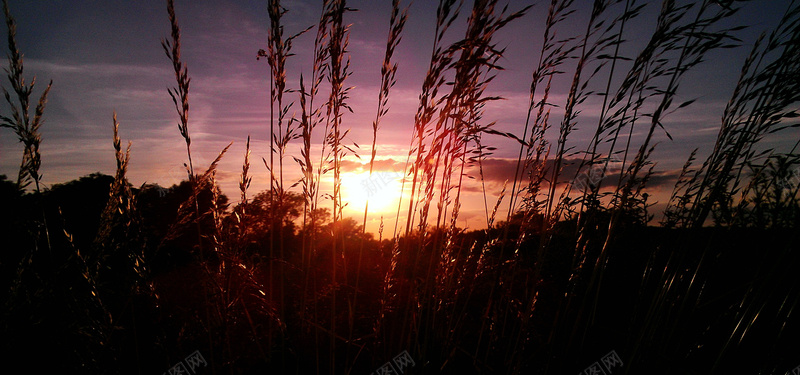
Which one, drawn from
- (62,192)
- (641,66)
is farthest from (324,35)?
(62,192)

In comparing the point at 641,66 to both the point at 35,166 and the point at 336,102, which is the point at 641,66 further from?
the point at 35,166

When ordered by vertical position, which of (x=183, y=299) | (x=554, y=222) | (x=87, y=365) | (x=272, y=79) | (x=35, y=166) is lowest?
(x=183, y=299)

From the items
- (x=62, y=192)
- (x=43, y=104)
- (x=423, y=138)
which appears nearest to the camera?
(x=423, y=138)

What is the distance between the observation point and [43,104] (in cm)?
171

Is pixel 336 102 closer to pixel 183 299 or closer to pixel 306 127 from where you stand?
pixel 306 127

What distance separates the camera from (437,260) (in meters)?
1.80

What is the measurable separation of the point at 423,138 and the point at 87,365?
5.84ft

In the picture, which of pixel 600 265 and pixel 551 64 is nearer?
pixel 600 265

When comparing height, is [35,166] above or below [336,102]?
below

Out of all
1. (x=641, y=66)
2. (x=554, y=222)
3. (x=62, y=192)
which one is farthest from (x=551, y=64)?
(x=62, y=192)

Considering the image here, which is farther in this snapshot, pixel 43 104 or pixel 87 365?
pixel 43 104

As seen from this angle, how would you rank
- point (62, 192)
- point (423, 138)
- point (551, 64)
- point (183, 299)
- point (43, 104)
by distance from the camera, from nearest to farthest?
point (423, 138) < point (43, 104) < point (551, 64) < point (183, 299) < point (62, 192)

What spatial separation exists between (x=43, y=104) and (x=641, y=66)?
112 inches

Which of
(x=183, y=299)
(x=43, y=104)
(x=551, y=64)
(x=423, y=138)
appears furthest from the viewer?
(x=183, y=299)
